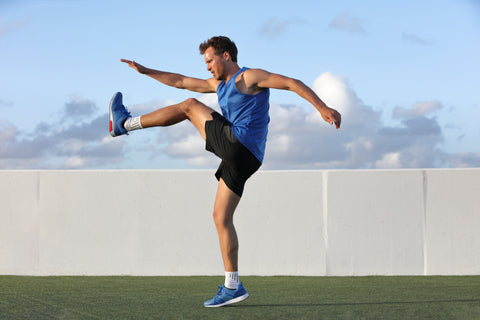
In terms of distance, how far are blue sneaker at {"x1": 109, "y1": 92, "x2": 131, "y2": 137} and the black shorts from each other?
0.69 m

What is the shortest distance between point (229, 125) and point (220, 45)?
502mm

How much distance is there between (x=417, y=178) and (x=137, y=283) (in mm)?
3438

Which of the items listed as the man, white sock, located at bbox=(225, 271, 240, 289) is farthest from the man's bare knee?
white sock, located at bbox=(225, 271, 240, 289)

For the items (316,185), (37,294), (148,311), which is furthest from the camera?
(316,185)

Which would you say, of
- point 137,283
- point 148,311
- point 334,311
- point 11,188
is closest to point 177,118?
point 148,311

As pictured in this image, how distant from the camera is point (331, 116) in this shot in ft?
9.17

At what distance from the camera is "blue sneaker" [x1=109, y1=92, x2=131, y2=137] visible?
143 inches

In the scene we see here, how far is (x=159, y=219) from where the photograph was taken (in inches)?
251

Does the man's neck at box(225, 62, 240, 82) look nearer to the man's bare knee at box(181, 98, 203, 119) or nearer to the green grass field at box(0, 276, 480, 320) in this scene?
the man's bare knee at box(181, 98, 203, 119)

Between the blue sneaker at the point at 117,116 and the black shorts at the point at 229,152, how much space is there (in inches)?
27.3

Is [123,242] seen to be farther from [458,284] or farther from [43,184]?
[458,284]

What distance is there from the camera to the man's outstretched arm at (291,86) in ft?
9.22

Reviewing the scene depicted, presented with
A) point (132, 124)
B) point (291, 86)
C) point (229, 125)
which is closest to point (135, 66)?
point (132, 124)

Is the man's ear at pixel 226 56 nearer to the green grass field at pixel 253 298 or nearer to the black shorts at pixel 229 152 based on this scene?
the black shorts at pixel 229 152
